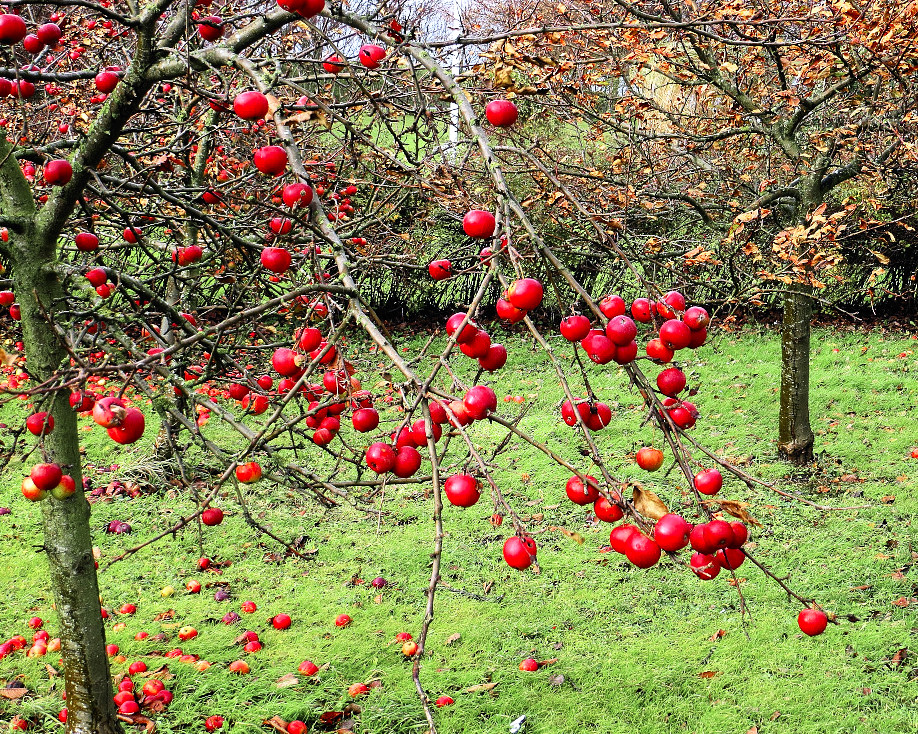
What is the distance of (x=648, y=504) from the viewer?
1274 millimetres

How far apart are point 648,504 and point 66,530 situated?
248cm

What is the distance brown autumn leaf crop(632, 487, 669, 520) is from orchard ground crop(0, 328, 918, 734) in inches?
74.6

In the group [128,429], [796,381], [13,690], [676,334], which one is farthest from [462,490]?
[796,381]

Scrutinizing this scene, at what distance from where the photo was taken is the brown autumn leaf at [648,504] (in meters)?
1.27

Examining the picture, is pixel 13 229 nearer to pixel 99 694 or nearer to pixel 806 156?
pixel 99 694

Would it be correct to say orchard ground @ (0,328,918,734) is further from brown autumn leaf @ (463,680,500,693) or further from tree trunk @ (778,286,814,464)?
tree trunk @ (778,286,814,464)

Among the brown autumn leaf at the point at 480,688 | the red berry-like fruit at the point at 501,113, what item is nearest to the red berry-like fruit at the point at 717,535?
the red berry-like fruit at the point at 501,113

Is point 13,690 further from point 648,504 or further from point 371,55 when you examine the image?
point 648,504

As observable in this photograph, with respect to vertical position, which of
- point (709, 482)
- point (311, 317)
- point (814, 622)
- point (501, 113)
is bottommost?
point (814, 622)

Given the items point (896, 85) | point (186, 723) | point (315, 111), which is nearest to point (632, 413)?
point (896, 85)

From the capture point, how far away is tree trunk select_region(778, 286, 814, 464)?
589 cm

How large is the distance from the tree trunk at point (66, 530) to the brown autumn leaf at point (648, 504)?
7.47ft

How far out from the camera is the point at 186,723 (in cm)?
350

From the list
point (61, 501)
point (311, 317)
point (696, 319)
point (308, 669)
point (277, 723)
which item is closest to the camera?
point (696, 319)
